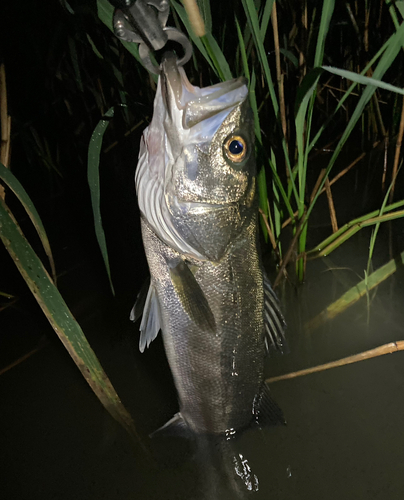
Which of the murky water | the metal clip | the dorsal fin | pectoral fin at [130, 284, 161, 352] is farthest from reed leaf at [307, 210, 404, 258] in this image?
the metal clip

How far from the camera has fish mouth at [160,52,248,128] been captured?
888mm

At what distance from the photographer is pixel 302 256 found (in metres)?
1.86

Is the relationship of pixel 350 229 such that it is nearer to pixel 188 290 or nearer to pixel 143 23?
pixel 188 290

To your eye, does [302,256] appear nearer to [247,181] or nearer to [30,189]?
[247,181]

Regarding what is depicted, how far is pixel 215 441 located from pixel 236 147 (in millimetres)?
1097

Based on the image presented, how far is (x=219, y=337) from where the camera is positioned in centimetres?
125

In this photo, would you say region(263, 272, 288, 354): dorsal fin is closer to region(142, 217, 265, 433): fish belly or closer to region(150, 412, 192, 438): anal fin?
region(142, 217, 265, 433): fish belly

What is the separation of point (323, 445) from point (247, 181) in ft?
3.50

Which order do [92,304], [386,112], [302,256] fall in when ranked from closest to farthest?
1. [302,256]
2. [92,304]
3. [386,112]

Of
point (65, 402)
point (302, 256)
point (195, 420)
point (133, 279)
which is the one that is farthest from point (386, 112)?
point (65, 402)

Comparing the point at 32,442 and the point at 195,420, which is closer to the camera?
the point at 195,420

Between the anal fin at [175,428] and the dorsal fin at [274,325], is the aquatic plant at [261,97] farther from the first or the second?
the dorsal fin at [274,325]

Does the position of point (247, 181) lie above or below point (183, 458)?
above

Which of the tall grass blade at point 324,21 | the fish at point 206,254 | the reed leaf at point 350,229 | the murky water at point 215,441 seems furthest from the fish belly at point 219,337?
the reed leaf at point 350,229
